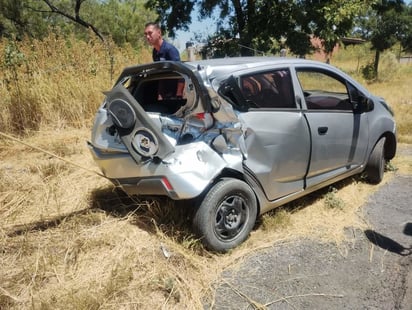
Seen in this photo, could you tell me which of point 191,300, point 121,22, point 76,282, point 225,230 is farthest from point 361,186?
point 121,22

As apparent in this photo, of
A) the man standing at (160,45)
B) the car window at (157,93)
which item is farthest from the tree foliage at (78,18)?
the car window at (157,93)

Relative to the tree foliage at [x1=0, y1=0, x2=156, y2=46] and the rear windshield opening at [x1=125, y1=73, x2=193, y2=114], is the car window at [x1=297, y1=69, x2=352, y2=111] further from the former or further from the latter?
the tree foliage at [x1=0, y1=0, x2=156, y2=46]

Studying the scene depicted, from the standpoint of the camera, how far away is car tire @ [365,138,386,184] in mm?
5059

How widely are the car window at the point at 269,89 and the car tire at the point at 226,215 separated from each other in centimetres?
82

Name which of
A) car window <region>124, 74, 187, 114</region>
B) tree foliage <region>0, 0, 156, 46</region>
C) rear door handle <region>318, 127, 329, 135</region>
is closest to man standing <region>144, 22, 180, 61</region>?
car window <region>124, 74, 187, 114</region>

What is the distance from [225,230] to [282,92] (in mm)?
1477

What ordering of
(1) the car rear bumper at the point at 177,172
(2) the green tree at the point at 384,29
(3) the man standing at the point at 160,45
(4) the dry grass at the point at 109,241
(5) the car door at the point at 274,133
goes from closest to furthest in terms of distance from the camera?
(4) the dry grass at the point at 109,241, (1) the car rear bumper at the point at 177,172, (5) the car door at the point at 274,133, (3) the man standing at the point at 160,45, (2) the green tree at the point at 384,29

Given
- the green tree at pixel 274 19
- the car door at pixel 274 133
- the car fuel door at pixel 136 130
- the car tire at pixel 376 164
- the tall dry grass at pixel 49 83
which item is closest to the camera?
the car fuel door at pixel 136 130

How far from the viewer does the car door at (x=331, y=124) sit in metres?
4.17

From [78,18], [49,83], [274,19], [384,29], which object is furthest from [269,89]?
[384,29]

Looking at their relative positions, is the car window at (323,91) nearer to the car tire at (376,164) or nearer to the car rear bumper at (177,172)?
the car tire at (376,164)

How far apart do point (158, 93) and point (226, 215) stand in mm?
1467

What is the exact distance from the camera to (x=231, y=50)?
1509 centimetres

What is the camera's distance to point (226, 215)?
351cm
